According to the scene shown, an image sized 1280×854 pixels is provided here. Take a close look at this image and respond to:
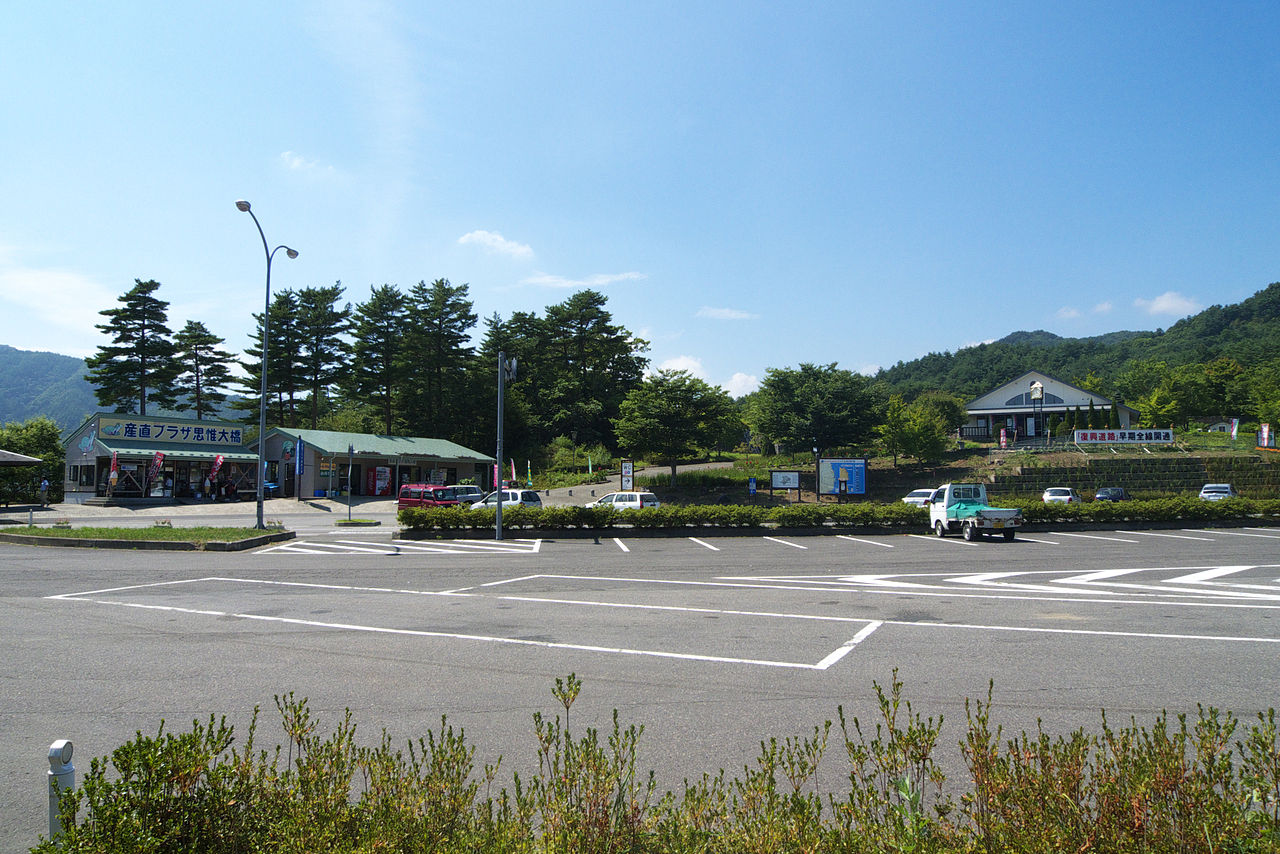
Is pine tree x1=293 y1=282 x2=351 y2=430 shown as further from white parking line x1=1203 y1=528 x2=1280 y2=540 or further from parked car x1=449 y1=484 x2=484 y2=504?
white parking line x1=1203 y1=528 x2=1280 y2=540

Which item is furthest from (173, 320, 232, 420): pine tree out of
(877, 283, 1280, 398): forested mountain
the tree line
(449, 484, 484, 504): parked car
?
(877, 283, 1280, 398): forested mountain

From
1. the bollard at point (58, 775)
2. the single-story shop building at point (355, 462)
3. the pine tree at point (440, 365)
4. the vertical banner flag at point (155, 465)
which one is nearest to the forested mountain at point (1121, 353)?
the pine tree at point (440, 365)

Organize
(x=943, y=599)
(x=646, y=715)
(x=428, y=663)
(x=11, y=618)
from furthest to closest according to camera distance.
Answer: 1. (x=943, y=599)
2. (x=11, y=618)
3. (x=428, y=663)
4. (x=646, y=715)

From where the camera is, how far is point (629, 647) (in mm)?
8438

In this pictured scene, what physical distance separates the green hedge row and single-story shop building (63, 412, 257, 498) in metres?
29.2

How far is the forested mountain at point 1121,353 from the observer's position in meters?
107

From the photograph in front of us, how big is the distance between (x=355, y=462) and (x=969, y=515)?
134 ft

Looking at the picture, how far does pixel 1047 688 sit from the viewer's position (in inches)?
262

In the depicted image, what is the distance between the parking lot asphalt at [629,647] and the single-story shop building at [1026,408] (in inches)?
2802

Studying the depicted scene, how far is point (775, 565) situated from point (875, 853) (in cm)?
1440

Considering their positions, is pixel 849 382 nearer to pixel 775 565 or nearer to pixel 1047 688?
pixel 775 565

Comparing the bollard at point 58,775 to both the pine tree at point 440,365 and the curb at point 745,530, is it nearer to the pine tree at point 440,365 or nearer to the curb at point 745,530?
the curb at point 745,530

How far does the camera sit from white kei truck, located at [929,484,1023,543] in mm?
21844

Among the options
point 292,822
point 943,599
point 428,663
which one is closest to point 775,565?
point 943,599
